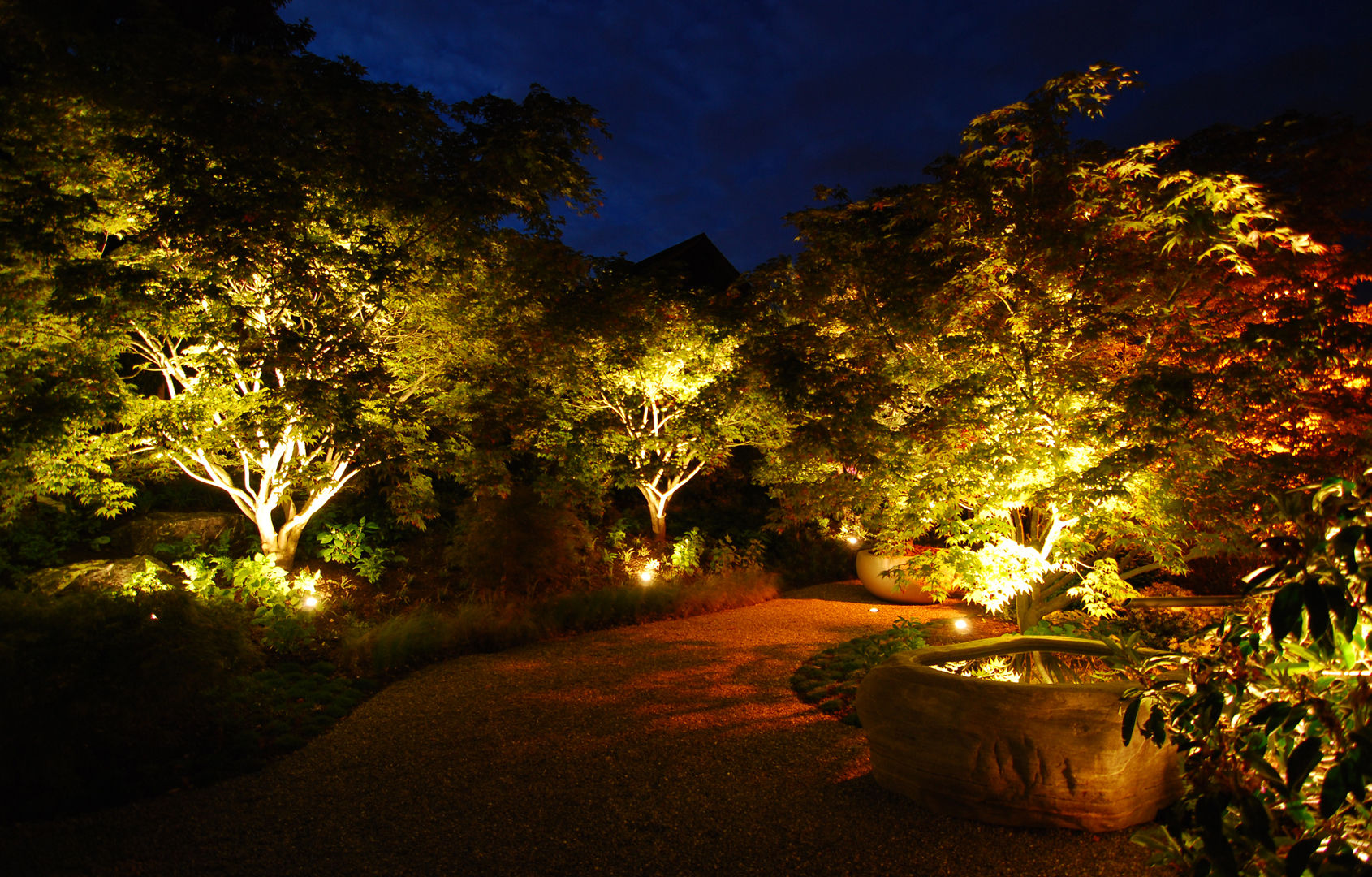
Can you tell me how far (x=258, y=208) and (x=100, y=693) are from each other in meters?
3.79

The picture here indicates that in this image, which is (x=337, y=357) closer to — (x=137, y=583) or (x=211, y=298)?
(x=211, y=298)

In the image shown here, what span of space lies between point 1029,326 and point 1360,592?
3.34 metres

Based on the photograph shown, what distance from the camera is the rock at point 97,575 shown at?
712 cm

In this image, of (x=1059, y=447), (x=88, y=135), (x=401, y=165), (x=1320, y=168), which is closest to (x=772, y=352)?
(x=1059, y=447)

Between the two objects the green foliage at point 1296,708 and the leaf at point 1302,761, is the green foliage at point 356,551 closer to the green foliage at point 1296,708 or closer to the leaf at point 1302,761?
the green foliage at point 1296,708

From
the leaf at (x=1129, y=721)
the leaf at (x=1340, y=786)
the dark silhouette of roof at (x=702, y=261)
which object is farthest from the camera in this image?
the dark silhouette of roof at (x=702, y=261)

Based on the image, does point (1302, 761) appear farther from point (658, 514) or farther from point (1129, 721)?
point (658, 514)

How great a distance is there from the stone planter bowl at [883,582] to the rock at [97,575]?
28.2ft

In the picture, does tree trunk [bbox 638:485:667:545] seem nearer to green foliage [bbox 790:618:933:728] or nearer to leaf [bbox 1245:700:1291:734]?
green foliage [bbox 790:618:933:728]

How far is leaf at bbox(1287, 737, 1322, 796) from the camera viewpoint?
1556 mm

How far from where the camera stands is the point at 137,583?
6.86m

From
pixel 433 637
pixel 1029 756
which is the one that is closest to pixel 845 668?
pixel 1029 756

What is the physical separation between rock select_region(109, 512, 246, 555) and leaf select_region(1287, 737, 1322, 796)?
35.9 ft

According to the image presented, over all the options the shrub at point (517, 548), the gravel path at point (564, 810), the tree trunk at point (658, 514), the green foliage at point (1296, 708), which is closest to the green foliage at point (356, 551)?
the shrub at point (517, 548)
